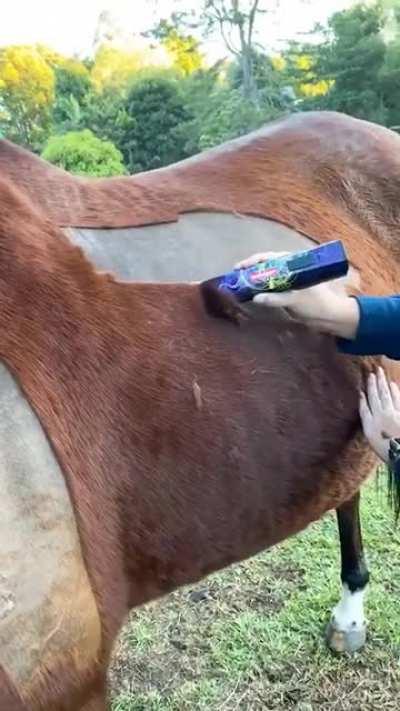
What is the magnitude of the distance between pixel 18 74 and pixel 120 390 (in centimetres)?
1229

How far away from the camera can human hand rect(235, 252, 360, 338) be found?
139 centimetres

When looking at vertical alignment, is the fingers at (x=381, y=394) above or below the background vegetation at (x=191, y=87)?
above

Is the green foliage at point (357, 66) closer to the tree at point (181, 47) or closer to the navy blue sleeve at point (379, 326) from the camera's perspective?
the tree at point (181, 47)

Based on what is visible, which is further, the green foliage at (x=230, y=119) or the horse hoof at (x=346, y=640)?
the green foliage at (x=230, y=119)

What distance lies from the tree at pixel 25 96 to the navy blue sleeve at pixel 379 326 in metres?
10.5

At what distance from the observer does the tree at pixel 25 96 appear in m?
11.7

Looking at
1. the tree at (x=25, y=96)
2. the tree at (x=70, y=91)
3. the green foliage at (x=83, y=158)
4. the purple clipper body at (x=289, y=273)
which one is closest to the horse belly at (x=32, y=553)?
the purple clipper body at (x=289, y=273)

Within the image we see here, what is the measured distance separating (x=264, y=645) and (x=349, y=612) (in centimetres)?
25

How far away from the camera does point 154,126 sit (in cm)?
1013

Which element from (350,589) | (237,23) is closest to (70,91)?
(237,23)

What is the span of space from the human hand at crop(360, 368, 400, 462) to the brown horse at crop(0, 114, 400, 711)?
0.04m

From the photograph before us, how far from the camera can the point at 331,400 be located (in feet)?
5.14

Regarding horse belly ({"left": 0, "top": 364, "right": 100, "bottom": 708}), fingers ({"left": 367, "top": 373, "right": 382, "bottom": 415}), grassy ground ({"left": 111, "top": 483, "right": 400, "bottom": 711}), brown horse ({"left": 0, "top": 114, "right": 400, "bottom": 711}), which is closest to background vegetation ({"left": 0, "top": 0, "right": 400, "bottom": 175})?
grassy ground ({"left": 111, "top": 483, "right": 400, "bottom": 711})

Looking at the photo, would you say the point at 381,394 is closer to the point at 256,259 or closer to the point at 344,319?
the point at 344,319
